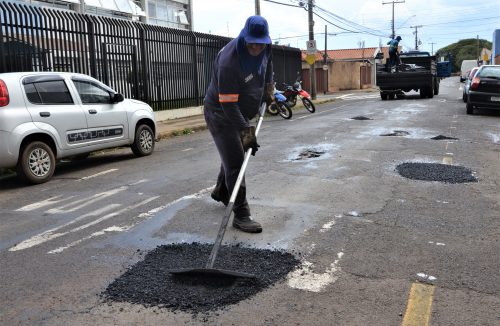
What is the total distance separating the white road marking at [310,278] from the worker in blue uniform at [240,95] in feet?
3.29

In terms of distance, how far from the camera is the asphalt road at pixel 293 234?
3.47 m

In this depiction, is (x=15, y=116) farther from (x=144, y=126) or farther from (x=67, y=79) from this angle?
(x=144, y=126)

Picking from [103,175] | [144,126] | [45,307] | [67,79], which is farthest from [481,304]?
[144,126]

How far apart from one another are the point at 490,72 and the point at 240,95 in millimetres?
13872

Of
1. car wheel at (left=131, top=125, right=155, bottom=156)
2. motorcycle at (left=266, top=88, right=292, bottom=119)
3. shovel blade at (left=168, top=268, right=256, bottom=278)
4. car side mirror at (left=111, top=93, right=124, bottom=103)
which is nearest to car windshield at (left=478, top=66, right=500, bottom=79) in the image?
motorcycle at (left=266, top=88, right=292, bottom=119)

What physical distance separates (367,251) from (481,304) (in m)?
1.17

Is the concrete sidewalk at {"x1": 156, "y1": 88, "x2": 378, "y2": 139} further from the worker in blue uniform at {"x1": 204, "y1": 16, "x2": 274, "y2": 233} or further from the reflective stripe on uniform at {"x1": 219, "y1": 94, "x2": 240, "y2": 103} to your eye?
the reflective stripe on uniform at {"x1": 219, "y1": 94, "x2": 240, "y2": 103}

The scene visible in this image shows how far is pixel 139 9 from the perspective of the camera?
102ft

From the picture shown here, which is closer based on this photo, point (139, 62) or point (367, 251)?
point (367, 251)

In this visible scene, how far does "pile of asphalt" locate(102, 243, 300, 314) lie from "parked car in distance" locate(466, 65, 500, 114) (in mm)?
13764

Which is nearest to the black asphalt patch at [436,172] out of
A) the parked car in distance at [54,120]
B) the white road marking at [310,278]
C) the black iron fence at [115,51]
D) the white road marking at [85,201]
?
the white road marking at [310,278]

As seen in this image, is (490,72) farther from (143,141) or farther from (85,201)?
(85,201)

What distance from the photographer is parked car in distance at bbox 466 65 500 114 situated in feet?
52.0

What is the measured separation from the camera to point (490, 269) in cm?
412
